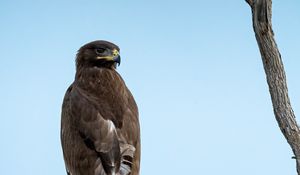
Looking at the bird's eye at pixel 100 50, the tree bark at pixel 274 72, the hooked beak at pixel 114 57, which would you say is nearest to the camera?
the tree bark at pixel 274 72

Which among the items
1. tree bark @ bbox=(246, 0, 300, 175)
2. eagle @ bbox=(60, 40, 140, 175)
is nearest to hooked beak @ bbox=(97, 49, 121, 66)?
eagle @ bbox=(60, 40, 140, 175)

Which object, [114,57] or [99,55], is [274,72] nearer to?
[114,57]

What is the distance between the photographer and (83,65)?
7184mm

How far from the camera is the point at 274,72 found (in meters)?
6.08

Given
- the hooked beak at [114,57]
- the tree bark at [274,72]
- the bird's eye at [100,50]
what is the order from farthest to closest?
the bird's eye at [100,50]
the hooked beak at [114,57]
the tree bark at [274,72]

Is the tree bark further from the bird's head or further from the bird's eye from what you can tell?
the bird's eye

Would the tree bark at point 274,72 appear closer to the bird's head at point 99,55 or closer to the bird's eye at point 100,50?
the bird's head at point 99,55

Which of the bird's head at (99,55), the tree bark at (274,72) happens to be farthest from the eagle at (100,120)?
the tree bark at (274,72)

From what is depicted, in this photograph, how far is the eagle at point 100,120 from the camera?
601cm

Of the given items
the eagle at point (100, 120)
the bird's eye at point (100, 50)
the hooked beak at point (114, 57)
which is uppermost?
the bird's eye at point (100, 50)

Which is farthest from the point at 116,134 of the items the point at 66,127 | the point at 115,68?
the point at 115,68

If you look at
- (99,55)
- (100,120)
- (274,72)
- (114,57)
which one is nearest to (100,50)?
(99,55)

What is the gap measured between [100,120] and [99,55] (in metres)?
1.21

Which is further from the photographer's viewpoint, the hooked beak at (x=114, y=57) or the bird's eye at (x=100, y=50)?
the bird's eye at (x=100, y=50)
